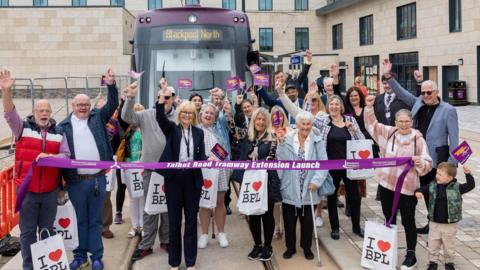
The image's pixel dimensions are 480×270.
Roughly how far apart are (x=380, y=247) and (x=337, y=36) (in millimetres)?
46756

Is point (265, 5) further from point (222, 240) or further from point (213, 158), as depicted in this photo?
point (213, 158)

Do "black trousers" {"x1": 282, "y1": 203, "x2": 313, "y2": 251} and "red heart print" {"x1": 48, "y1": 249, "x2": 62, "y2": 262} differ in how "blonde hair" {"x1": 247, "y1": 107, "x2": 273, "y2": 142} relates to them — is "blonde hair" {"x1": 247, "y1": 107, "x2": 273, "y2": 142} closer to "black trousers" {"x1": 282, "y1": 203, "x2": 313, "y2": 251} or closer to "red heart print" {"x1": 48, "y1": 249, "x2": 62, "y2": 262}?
"black trousers" {"x1": 282, "y1": 203, "x2": 313, "y2": 251}

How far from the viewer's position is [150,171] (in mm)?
6598

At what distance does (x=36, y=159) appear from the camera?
5348 millimetres

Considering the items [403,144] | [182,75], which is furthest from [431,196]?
[182,75]

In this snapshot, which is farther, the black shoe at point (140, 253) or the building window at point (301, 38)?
the building window at point (301, 38)

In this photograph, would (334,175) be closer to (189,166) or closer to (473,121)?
(189,166)

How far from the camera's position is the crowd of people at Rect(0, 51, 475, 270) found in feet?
18.2

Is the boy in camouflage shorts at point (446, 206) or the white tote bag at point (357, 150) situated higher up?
the white tote bag at point (357, 150)

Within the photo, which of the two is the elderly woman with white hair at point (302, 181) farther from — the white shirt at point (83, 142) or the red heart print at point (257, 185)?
the white shirt at point (83, 142)

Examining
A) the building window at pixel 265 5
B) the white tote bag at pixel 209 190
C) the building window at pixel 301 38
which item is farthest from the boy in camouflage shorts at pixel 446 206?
the building window at pixel 265 5

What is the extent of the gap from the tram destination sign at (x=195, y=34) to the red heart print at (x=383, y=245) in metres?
6.89

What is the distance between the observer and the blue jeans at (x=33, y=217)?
17.9 ft

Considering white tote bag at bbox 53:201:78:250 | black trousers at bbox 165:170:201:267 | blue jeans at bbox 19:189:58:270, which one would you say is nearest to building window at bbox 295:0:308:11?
black trousers at bbox 165:170:201:267
